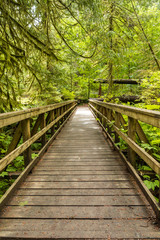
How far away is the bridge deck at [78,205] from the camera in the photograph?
178 cm

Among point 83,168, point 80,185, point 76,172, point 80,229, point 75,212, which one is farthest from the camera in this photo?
point 83,168

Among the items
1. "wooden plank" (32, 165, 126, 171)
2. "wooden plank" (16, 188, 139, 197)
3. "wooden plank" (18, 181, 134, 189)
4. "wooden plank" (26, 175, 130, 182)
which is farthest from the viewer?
"wooden plank" (32, 165, 126, 171)

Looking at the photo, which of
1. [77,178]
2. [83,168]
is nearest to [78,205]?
[77,178]

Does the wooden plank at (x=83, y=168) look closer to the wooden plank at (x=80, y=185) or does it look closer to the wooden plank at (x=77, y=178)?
the wooden plank at (x=77, y=178)

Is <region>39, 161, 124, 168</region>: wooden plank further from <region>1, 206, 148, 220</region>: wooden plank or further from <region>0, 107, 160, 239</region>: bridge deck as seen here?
<region>1, 206, 148, 220</region>: wooden plank

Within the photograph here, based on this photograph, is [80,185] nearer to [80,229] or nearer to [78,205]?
[78,205]

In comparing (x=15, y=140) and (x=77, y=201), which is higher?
(x=15, y=140)

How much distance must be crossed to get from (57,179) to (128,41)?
27.3 ft

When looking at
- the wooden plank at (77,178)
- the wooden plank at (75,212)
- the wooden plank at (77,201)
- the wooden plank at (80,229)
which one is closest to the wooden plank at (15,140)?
the wooden plank at (77,178)

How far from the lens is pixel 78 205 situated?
2236mm

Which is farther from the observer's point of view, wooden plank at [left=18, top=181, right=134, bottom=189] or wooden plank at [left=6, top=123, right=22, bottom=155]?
wooden plank at [left=6, top=123, right=22, bottom=155]

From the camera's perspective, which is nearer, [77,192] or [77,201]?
[77,201]

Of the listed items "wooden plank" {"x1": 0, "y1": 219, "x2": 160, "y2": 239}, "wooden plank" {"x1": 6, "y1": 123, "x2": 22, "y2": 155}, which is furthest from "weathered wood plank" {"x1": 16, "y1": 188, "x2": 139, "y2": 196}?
"wooden plank" {"x1": 6, "y1": 123, "x2": 22, "y2": 155}

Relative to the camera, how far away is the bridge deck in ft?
5.85
